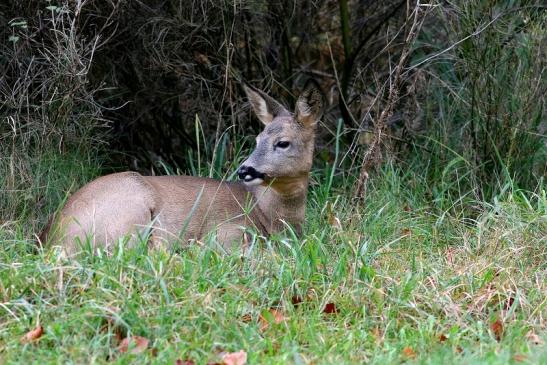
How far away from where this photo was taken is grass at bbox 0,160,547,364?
189 inches

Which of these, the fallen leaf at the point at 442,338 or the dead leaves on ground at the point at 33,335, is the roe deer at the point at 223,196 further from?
the fallen leaf at the point at 442,338

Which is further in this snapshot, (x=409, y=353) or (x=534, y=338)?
(x=534, y=338)

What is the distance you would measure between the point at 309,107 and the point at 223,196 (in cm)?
90

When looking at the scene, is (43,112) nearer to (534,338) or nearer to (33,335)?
(33,335)

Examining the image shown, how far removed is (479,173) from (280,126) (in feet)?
5.40

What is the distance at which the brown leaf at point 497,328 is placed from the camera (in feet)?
17.0

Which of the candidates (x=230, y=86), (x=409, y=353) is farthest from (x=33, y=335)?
(x=230, y=86)

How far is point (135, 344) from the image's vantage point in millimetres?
4754

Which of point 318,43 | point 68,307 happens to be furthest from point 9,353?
point 318,43

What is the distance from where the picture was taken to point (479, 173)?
8008mm

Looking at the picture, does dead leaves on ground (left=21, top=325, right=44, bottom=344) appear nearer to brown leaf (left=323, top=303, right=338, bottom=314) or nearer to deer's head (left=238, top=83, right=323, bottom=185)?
brown leaf (left=323, top=303, right=338, bottom=314)

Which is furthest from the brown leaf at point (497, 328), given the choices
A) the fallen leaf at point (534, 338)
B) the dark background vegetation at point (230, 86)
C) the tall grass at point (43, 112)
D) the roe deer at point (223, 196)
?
the tall grass at point (43, 112)

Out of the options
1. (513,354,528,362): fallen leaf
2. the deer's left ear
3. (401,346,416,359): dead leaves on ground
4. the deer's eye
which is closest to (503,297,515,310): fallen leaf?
(401,346,416,359): dead leaves on ground

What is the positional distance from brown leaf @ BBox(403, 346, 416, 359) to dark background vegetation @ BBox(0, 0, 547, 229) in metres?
2.92
